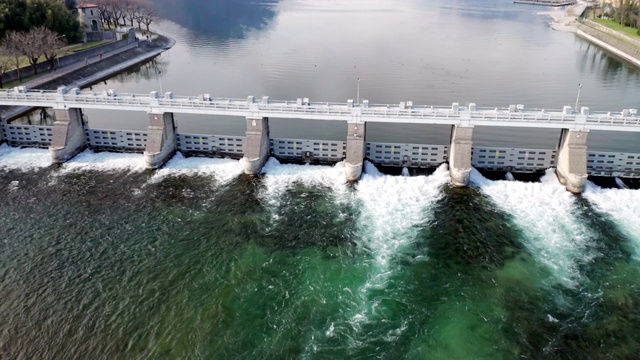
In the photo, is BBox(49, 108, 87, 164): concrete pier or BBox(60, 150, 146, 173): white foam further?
BBox(49, 108, 87, 164): concrete pier

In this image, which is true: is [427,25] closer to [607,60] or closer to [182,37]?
[607,60]

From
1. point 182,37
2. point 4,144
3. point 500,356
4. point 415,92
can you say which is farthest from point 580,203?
point 182,37

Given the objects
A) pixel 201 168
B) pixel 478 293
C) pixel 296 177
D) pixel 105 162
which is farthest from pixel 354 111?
pixel 105 162

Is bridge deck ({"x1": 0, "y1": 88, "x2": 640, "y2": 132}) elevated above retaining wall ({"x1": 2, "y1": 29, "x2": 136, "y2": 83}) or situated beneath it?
elevated above

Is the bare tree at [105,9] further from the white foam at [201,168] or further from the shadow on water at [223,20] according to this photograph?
the white foam at [201,168]

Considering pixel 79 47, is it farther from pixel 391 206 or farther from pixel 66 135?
pixel 391 206

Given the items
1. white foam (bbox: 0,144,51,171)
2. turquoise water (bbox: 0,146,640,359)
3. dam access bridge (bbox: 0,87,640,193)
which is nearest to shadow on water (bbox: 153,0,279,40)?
white foam (bbox: 0,144,51,171)

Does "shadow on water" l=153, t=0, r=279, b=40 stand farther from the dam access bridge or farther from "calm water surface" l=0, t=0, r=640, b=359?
"calm water surface" l=0, t=0, r=640, b=359
